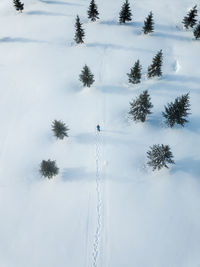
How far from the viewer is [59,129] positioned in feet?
76.1

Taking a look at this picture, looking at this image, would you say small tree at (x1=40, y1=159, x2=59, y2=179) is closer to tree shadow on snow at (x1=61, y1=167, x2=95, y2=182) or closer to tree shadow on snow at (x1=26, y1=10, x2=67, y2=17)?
tree shadow on snow at (x1=61, y1=167, x2=95, y2=182)

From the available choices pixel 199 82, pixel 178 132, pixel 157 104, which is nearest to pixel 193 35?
pixel 199 82

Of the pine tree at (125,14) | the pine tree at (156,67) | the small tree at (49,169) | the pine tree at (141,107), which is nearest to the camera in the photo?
the small tree at (49,169)

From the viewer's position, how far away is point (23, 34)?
36.2 meters

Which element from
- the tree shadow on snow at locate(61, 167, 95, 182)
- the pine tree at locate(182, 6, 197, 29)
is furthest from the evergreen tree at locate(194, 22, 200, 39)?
the tree shadow on snow at locate(61, 167, 95, 182)

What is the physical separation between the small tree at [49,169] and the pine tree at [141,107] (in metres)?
10.9

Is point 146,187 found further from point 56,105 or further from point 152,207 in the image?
point 56,105

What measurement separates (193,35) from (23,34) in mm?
28796

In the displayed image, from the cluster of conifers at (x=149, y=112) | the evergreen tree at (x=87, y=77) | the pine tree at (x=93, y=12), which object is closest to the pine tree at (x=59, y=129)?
the cluster of conifers at (x=149, y=112)

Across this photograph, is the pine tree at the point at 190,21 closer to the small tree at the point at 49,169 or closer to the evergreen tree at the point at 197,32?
the evergreen tree at the point at 197,32

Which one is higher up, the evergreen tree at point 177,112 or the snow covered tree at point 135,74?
the snow covered tree at point 135,74

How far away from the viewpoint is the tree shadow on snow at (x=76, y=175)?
2264 centimetres

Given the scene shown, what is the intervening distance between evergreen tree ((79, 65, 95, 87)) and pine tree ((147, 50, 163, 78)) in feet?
26.1

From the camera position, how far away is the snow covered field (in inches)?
769
